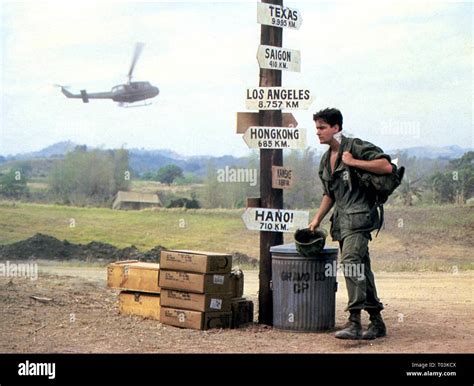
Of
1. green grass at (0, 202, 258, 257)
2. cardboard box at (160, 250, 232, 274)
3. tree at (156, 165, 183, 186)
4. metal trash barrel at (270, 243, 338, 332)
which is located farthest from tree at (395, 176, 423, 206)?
cardboard box at (160, 250, 232, 274)

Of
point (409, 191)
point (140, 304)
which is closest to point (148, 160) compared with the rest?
point (409, 191)

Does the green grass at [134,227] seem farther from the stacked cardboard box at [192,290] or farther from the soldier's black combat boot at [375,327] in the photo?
the soldier's black combat boot at [375,327]

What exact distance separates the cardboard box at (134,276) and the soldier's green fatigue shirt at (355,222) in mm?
2271

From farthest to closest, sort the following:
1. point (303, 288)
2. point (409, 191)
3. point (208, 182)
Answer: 1. point (208, 182)
2. point (409, 191)
3. point (303, 288)

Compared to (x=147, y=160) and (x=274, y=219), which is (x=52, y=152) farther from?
(x=274, y=219)

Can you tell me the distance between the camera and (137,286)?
11094 millimetres

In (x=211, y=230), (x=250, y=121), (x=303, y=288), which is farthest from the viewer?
(x=211, y=230)

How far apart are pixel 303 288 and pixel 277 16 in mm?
3088

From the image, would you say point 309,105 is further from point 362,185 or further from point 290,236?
point 290,236

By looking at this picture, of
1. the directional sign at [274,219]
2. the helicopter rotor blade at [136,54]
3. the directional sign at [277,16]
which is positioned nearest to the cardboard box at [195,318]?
the directional sign at [274,219]

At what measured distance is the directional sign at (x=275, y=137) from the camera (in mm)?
10773

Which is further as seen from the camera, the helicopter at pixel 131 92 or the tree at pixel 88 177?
the tree at pixel 88 177

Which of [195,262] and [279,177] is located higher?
[279,177]
